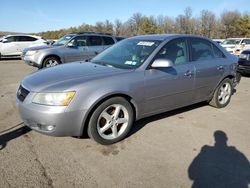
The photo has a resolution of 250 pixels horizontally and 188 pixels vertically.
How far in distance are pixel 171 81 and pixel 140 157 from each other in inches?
60.2

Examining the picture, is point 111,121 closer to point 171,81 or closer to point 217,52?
point 171,81

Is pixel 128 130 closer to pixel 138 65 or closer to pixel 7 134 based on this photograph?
pixel 138 65

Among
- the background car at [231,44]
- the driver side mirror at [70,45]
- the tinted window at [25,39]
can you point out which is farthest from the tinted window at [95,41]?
the background car at [231,44]

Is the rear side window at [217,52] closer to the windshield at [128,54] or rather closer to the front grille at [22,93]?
the windshield at [128,54]

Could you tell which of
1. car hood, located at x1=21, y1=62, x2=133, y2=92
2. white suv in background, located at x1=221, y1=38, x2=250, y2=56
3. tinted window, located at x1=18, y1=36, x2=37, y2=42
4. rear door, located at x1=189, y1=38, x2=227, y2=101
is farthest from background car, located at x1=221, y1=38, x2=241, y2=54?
car hood, located at x1=21, y1=62, x2=133, y2=92

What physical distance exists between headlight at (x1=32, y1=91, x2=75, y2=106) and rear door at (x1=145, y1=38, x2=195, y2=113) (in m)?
1.28

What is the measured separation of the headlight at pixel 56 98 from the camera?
11.4ft

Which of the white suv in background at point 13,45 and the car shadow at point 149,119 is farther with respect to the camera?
the white suv in background at point 13,45

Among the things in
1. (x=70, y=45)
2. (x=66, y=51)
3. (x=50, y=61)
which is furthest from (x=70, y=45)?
(x=50, y=61)

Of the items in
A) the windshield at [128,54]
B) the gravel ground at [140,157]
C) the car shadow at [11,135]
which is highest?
the windshield at [128,54]

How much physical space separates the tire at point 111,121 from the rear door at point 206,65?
1723 millimetres

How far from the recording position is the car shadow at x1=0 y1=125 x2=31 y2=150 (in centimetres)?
386

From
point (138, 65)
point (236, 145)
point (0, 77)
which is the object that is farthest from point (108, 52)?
point (0, 77)

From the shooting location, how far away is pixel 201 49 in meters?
5.29
